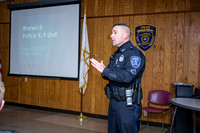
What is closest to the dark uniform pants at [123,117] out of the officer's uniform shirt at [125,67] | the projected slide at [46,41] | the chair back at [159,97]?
the officer's uniform shirt at [125,67]

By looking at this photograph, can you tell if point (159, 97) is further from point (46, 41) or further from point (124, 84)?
point (46, 41)

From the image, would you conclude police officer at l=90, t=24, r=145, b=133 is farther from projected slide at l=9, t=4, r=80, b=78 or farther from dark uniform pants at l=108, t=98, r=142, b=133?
projected slide at l=9, t=4, r=80, b=78

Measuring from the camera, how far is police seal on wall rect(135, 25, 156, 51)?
432cm

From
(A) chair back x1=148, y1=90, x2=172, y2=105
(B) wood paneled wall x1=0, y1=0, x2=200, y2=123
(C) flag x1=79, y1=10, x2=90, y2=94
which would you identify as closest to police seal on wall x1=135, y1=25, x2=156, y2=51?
(B) wood paneled wall x1=0, y1=0, x2=200, y2=123

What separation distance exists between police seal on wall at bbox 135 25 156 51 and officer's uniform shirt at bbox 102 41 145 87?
7.76 ft

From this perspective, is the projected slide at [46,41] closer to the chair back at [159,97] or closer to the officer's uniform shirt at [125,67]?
the chair back at [159,97]

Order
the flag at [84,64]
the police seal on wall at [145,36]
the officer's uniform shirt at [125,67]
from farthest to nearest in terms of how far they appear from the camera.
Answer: the flag at [84,64] → the police seal on wall at [145,36] → the officer's uniform shirt at [125,67]

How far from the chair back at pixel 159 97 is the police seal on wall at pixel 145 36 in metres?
0.99

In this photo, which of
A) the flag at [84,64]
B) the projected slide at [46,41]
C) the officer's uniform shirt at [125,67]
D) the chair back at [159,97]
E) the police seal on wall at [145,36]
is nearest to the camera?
the officer's uniform shirt at [125,67]

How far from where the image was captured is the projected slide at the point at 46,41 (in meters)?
5.12

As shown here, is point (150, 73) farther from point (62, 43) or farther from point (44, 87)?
point (44, 87)

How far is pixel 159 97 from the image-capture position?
13.3 ft

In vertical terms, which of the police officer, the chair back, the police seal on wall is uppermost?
the police seal on wall

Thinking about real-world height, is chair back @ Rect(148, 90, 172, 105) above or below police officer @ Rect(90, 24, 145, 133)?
below
